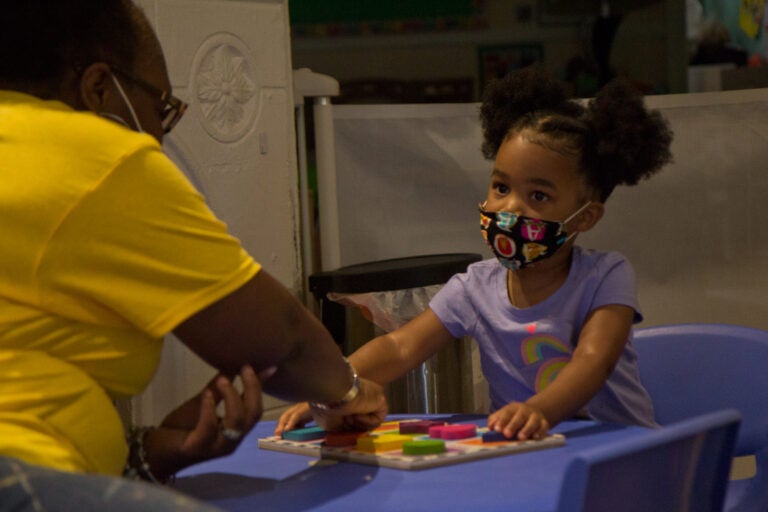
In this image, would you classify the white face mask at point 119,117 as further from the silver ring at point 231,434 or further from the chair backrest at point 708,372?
the chair backrest at point 708,372

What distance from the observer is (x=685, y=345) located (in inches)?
91.3

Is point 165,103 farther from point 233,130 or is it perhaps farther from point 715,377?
point 233,130

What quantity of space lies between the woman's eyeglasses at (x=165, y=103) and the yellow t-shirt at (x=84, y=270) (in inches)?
5.8

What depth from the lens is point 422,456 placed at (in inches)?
62.2

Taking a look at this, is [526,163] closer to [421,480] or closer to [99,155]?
[421,480]

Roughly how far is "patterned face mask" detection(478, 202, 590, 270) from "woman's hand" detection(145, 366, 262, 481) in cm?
87

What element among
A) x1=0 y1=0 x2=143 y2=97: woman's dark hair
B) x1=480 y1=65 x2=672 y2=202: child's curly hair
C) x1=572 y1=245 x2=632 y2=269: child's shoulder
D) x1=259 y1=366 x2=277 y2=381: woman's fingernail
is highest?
x1=0 y1=0 x2=143 y2=97: woman's dark hair

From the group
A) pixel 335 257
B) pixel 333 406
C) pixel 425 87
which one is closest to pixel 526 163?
pixel 333 406

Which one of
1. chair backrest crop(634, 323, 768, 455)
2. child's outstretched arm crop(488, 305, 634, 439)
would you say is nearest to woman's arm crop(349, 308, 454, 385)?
child's outstretched arm crop(488, 305, 634, 439)

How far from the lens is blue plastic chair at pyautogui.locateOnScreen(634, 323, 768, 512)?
84.8 inches

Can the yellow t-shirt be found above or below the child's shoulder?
above

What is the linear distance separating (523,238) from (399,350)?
0.32 metres

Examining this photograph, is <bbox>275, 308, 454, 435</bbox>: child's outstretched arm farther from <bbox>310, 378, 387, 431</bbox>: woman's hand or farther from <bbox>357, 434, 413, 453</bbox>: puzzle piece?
<bbox>357, 434, 413, 453</bbox>: puzzle piece

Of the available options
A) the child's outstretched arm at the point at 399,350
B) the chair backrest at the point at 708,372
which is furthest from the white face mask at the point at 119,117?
the chair backrest at the point at 708,372
